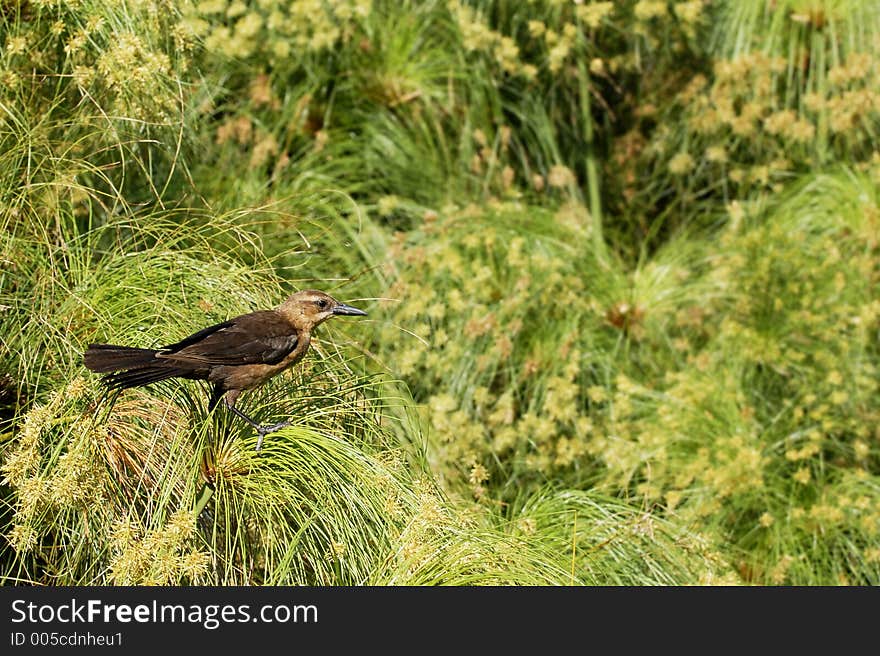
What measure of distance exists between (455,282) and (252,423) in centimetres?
201

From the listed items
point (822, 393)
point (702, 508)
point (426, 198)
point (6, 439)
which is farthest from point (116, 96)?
point (822, 393)

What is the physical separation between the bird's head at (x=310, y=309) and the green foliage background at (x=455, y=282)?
0.65 feet

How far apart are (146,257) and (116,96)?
1.99ft

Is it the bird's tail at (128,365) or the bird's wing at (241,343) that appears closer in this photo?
the bird's tail at (128,365)

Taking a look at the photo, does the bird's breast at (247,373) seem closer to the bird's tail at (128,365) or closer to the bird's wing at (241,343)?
the bird's wing at (241,343)

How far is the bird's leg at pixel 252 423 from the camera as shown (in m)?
3.03

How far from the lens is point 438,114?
18.2ft

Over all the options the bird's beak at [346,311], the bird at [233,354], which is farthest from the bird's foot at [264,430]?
the bird's beak at [346,311]

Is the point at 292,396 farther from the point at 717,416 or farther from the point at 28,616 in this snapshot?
the point at 717,416

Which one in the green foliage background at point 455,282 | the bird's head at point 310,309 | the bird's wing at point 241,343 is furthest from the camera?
the bird's head at point 310,309

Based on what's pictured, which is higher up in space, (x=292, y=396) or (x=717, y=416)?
(x=292, y=396)

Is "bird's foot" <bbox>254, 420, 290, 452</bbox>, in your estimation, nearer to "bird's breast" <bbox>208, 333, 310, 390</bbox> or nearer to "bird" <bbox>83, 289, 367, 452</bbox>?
"bird" <bbox>83, 289, 367, 452</bbox>

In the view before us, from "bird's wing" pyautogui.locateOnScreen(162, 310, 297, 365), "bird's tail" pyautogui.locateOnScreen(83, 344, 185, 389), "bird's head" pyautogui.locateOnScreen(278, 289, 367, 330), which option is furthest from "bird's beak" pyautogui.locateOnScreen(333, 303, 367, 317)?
"bird's tail" pyautogui.locateOnScreen(83, 344, 185, 389)

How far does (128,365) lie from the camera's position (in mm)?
2861
